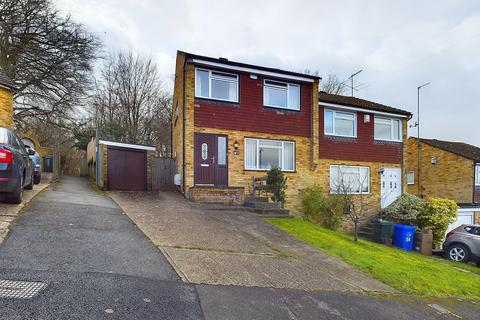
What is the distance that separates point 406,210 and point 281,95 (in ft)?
26.6

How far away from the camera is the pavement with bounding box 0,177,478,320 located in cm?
355

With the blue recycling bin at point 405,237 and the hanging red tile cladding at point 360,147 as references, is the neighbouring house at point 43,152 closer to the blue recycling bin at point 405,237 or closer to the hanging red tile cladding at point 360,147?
the hanging red tile cladding at point 360,147

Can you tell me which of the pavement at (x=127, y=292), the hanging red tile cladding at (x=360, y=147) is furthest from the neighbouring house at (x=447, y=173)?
the pavement at (x=127, y=292)

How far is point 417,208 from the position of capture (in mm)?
16125

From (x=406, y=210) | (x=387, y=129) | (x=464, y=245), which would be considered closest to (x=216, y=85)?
(x=387, y=129)

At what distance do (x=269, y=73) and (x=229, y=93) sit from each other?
6.64ft

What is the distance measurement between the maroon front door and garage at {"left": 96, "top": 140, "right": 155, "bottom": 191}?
310 centimetres

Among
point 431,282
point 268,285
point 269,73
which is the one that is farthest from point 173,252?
point 269,73

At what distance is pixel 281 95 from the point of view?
1569cm

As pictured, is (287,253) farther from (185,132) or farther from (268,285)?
(185,132)

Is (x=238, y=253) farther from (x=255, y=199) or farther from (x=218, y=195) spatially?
(x=255, y=199)

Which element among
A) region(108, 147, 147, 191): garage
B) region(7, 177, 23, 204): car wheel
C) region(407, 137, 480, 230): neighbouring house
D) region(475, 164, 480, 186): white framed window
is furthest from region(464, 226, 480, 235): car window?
region(7, 177, 23, 204): car wheel

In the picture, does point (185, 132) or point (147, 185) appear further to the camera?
point (147, 185)

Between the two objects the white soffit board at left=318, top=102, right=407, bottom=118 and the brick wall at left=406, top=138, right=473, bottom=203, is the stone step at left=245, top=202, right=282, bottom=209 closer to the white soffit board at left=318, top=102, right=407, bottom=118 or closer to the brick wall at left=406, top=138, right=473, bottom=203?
the white soffit board at left=318, top=102, right=407, bottom=118
